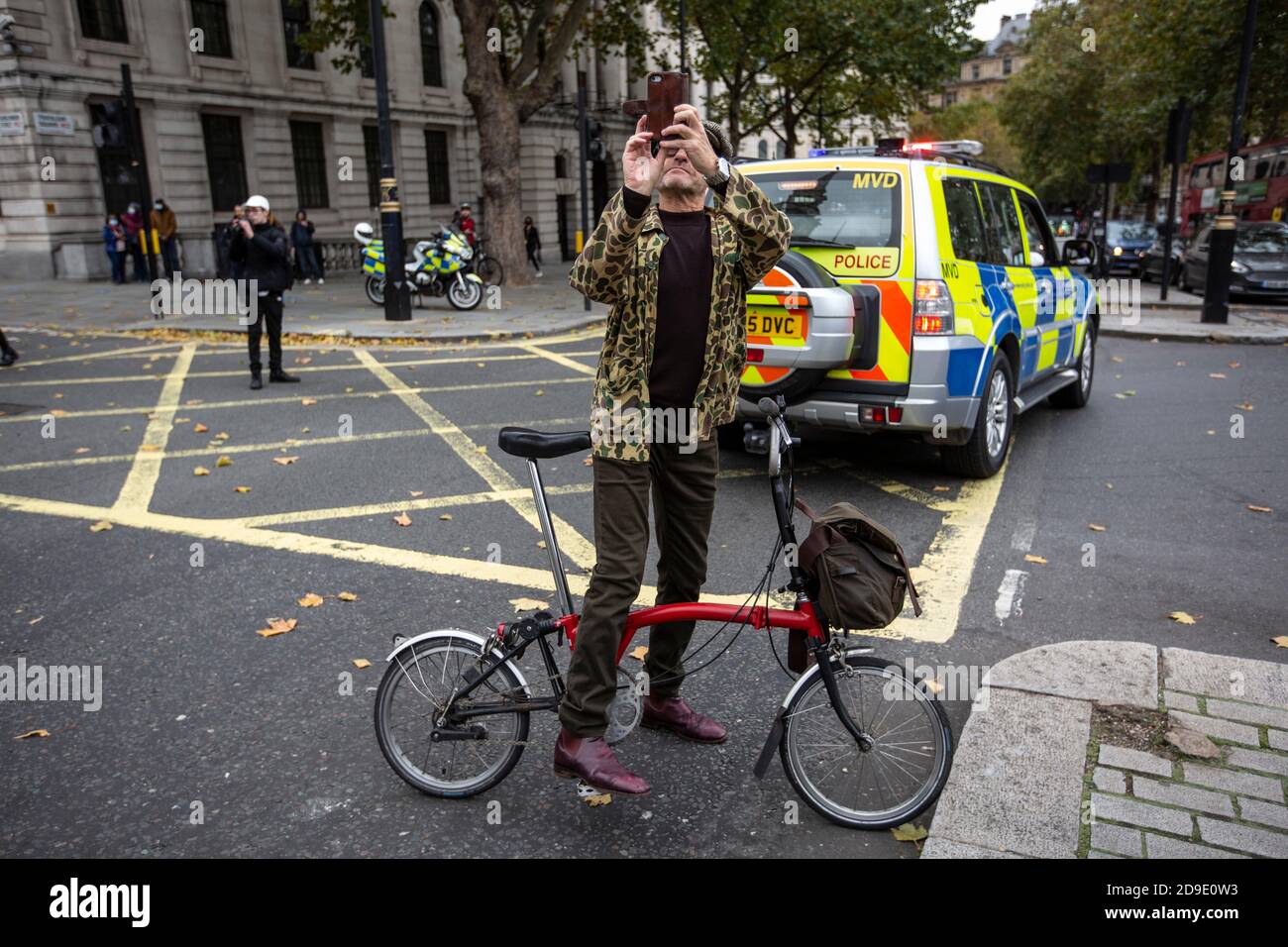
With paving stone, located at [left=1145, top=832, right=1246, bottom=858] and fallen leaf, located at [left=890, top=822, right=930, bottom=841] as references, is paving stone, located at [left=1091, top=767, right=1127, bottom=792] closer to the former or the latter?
paving stone, located at [left=1145, top=832, right=1246, bottom=858]

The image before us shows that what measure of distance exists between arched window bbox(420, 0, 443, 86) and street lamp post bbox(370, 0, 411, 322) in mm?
18463

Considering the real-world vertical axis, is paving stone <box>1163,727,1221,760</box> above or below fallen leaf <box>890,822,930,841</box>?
above

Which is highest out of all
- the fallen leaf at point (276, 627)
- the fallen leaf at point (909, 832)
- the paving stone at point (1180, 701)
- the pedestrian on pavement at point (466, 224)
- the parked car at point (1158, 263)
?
the pedestrian on pavement at point (466, 224)

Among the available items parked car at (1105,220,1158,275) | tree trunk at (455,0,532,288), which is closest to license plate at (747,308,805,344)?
tree trunk at (455,0,532,288)

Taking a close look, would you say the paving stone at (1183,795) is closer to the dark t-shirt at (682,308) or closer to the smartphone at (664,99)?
the dark t-shirt at (682,308)

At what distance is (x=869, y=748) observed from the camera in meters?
2.95

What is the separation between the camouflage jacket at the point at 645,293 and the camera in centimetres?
276

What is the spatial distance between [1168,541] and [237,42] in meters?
27.8

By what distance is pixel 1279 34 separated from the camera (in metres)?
21.0

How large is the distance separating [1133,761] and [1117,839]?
0.45 meters

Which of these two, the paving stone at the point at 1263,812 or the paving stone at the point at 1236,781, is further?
the paving stone at the point at 1236,781

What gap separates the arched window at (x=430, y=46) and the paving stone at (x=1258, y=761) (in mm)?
32877

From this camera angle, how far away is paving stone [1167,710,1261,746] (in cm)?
319

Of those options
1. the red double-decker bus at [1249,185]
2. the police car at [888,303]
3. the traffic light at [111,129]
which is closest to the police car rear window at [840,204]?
the police car at [888,303]
